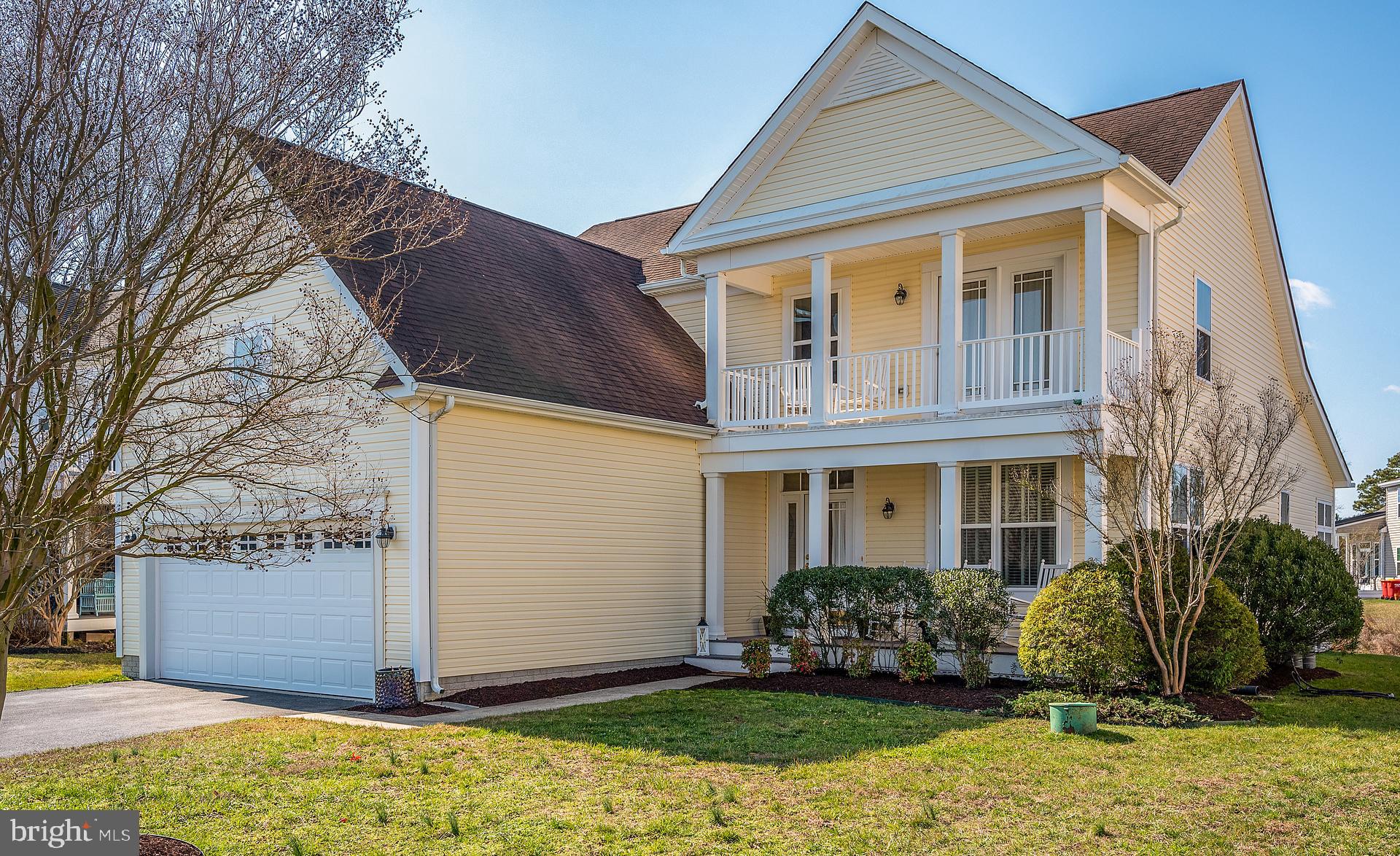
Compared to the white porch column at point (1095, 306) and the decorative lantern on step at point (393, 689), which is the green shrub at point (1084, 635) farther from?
the decorative lantern on step at point (393, 689)

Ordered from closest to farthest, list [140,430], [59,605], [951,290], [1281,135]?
[140,430] → [951,290] → [1281,135] → [59,605]

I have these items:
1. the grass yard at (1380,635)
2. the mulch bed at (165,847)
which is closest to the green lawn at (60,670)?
the mulch bed at (165,847)

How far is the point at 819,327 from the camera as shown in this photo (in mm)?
15016

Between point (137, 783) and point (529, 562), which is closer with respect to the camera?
point (137, 783)

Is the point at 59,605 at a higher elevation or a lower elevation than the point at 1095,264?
lower

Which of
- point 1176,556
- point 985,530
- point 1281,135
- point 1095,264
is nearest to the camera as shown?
point 1176,556

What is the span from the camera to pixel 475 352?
1334 cm

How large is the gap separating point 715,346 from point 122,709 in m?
8.99

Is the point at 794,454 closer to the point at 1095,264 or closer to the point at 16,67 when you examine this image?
the point at 1095,264

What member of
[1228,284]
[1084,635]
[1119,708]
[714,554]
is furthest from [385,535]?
[1228,284]

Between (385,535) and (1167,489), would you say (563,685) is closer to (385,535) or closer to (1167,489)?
(385,535)

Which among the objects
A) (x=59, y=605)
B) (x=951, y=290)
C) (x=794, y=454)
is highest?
(x=951, y=290)

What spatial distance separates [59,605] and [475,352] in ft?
38.3

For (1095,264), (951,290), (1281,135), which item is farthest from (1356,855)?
(1281,135)
